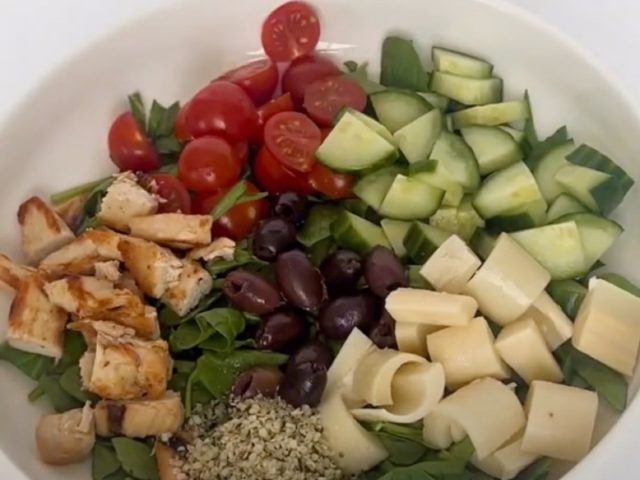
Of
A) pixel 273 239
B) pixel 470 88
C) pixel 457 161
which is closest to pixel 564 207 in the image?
pixel 457 161

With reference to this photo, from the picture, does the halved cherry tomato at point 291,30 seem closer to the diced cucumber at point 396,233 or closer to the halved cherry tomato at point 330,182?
the halved cherry tomato at point 330,182

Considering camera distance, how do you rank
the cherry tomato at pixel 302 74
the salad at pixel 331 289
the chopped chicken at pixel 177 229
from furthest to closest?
the cherry tomato at pixel 302 74 < the chopped chicken at pixel 177 229 < the salad at pixel 331 289

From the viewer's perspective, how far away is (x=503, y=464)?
163cm

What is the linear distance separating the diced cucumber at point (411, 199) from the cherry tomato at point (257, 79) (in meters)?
0.39

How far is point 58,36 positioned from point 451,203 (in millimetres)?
861

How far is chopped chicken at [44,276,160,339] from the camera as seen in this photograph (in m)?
1.76

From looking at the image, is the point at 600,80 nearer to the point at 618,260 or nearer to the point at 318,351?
the point at 618,260

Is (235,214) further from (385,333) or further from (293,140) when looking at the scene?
(385,333)

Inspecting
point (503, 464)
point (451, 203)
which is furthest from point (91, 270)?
→ point (503, 464)

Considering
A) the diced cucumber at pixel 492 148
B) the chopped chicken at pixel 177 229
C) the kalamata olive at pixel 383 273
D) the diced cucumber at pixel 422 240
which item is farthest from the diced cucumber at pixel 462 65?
the chopped chicken at pixel 177 229

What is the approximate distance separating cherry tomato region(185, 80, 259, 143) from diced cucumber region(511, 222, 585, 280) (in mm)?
619

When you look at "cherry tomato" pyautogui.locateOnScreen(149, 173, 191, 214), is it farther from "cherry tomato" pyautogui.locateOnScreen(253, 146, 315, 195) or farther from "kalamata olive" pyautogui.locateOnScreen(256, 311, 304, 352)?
"kalamata olive" pyautogui.locateOnScreen(256, 311, 304, 352)

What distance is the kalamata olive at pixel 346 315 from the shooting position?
5.81 ft

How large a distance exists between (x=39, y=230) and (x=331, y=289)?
56 centimetres
